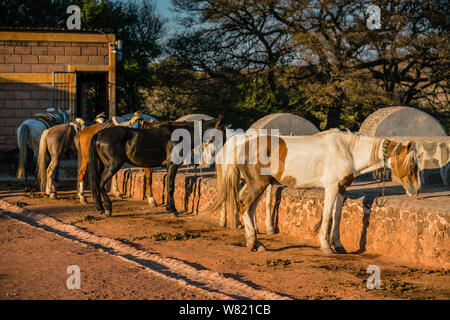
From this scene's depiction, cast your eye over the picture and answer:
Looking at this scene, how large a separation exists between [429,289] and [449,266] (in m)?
0.96

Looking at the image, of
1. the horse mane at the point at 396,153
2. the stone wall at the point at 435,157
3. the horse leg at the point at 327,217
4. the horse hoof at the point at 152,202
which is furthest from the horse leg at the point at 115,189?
the horse mane at the point at 396,153

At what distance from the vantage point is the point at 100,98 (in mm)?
26500

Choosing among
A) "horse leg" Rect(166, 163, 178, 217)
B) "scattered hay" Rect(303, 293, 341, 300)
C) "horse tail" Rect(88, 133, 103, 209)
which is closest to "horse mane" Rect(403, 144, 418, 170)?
"scattered hay" Rect(303, 293, 341, 300)

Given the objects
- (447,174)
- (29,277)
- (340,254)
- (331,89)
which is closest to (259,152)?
(340,254)

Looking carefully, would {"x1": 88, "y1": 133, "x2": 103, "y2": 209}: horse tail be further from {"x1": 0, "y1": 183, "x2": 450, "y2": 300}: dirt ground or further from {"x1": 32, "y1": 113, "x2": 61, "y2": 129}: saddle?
{"x1": 32, "y1": 113, "x2": 61, "y2": 129}: saddle

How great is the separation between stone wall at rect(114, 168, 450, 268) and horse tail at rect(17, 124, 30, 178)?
6662 mm

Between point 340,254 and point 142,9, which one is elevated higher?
point 142,9

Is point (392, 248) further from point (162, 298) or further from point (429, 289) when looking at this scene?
point (162, 298)

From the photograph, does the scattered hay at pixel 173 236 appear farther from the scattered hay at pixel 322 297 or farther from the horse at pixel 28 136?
the horse at pixel 28 136

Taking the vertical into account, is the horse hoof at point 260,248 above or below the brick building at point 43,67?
below

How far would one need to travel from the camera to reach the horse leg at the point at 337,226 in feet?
24.0

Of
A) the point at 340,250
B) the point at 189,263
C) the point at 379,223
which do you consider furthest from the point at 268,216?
the point at 189,263

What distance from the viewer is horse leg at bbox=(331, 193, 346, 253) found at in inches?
289

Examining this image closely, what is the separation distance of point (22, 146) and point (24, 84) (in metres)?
6.75
